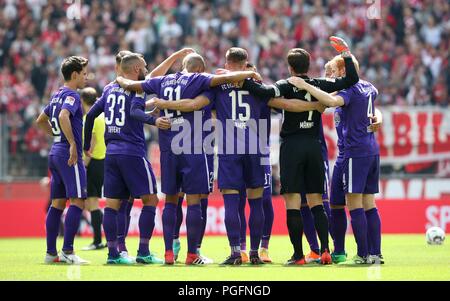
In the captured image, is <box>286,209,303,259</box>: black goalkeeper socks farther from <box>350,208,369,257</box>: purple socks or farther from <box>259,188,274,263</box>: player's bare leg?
<box>259,188,274,263</box>: player's bare leg

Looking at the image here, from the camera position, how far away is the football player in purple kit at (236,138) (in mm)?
12266

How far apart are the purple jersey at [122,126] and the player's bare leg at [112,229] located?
2.22 feet

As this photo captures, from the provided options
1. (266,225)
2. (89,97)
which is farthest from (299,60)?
(89,97)

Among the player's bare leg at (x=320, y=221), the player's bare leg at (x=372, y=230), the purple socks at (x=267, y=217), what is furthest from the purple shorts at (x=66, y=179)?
the player's bare leg at (x=372, y=230)

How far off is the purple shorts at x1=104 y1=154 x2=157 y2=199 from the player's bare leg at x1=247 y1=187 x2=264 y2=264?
1.30 meters

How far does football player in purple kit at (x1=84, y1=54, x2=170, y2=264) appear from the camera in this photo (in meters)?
12.5

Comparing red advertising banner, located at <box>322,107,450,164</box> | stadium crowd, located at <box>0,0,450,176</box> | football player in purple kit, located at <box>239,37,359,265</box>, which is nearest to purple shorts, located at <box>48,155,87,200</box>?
football player in purple kit, located at <box>239,37,359,265</box>

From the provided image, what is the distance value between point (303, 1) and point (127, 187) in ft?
57.0

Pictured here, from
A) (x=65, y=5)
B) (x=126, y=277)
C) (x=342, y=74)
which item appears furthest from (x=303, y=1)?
(x=126, y=277)

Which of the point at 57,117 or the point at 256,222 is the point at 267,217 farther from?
the point at 57,117

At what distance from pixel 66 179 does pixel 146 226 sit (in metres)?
1.40

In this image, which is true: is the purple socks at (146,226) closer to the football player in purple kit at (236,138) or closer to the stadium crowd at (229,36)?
the football player in purple kit at (236,138)

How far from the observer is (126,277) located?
Answer: 10578 mm
